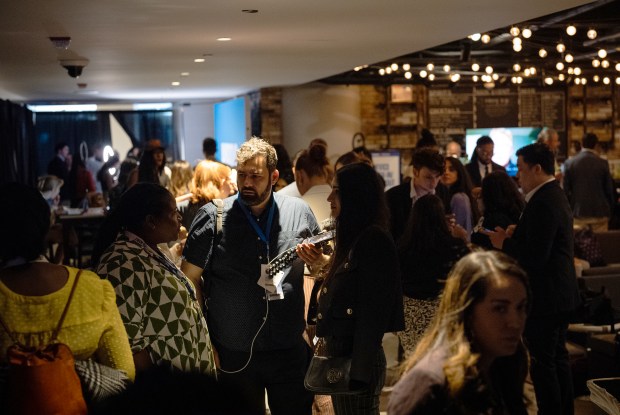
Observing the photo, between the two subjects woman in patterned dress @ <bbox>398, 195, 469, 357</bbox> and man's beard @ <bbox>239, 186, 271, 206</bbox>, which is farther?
woman in patterned dress @ <bbox>398, 195, 469, 357</bbox>

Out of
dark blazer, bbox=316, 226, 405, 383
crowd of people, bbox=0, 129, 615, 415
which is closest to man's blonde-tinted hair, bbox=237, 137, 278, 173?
crowd of people, bbox=0, 129, 615, 415

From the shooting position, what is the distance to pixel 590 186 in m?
11.5

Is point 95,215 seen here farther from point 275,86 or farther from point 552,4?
point 552,4

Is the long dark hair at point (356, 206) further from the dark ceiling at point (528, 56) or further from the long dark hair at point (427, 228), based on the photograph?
the dark ceiling at point (528, 56)

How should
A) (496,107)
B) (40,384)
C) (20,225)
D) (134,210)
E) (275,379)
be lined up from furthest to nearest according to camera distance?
(496,107)
(275,379)
(134,210)
(20,225)
(40,384)

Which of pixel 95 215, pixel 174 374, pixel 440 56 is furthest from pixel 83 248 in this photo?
pixel 174 374

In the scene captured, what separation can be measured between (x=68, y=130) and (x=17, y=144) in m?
3.43

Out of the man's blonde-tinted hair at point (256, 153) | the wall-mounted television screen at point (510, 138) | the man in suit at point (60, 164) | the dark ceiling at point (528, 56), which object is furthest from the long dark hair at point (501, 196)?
the man in suit at point (60, 164)

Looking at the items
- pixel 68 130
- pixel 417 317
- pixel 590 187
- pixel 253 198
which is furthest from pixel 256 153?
pixel 68 130

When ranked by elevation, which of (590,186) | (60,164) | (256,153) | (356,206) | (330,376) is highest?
(256,153)

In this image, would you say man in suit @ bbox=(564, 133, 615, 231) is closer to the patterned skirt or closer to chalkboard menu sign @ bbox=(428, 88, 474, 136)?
chalkboard menu sign @ bbox=(428, 88, 474, 136)

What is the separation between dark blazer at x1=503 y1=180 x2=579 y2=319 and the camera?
486 centimetres

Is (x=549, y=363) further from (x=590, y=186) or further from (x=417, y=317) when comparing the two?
(x=590, y=186)

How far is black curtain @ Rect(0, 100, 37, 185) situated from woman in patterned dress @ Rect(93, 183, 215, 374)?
466 inches
